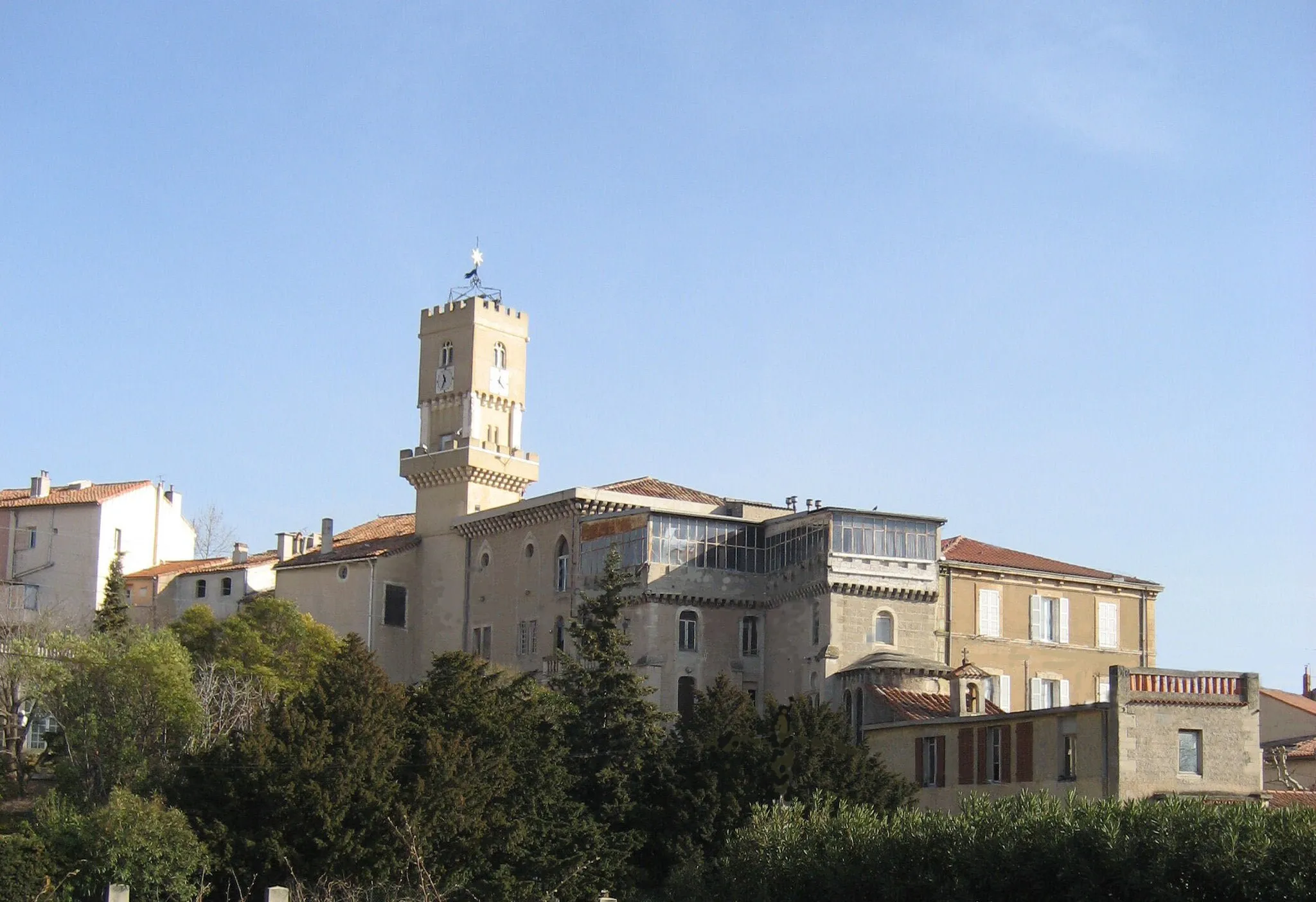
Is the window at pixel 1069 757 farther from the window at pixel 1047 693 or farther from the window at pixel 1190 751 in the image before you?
the window at pixel 1047 693

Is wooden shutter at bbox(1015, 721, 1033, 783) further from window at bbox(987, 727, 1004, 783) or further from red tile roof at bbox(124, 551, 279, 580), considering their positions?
red tile roof at bbox(124, 551, 279, 580)

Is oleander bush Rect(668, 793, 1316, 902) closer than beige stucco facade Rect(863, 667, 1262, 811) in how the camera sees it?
Yes

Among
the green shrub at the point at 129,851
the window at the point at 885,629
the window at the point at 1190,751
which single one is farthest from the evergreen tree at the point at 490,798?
the window at the point at 885,629

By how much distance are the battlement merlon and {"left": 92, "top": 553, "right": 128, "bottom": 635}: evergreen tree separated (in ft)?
50.0

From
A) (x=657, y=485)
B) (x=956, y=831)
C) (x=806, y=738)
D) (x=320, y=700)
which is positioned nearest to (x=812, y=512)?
(x=657, y=485)

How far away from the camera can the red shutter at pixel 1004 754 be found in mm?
49250

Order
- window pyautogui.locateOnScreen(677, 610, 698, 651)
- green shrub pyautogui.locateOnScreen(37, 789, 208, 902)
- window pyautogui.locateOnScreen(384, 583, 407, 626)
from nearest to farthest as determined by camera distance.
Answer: green shrub pyautogui.locateOnScreen(37, 789, 208, 902) → window pyautogui.locateOnScreen(677, 610, 698, 651) → window pyautogui.locateOnScreen(384, 583, 407, 626)

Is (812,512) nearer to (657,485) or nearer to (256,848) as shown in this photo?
(657,485)

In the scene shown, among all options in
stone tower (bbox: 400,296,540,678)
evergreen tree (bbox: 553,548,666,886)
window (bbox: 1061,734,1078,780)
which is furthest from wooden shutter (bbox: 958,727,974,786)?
stone tower (bbox: 400,296,540,678)

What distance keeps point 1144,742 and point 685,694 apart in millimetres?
20347

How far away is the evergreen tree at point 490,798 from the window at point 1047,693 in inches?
852

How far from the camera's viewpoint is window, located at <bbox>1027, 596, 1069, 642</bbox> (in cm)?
6625

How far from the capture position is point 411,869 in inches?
1748

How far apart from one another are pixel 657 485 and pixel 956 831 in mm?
39537
